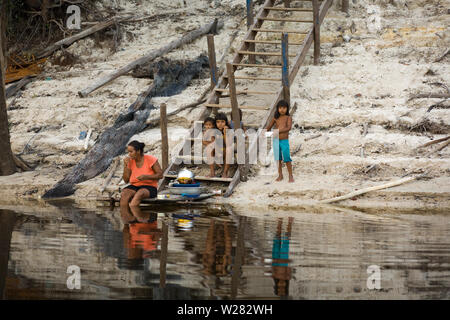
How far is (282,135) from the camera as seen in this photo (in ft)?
37.5

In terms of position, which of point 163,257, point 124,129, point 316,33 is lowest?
point 124,129

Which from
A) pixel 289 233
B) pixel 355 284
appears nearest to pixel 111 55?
pixel 289 233

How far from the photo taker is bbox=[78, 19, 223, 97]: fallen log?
14710 mm

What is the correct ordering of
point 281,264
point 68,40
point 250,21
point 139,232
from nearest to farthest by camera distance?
point 281,264
point 139,232
point 250,21
point 68,40

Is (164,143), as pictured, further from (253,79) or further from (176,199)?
(253,79)

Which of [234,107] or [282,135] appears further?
[282,135]

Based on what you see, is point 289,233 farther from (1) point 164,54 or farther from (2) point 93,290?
(1) point 164,54

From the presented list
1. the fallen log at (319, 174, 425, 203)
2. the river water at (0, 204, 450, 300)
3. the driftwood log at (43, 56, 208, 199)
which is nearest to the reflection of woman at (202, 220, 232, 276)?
the river water at (0, 204, 450, 300)

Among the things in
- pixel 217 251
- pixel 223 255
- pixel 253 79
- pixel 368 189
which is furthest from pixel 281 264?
pixel 253 79

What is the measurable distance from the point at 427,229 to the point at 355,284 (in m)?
2.96

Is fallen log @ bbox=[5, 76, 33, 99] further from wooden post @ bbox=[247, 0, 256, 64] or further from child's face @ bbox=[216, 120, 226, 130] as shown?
child's face @ bbox=[216, 120, 226, 130]

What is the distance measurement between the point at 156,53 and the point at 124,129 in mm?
2805

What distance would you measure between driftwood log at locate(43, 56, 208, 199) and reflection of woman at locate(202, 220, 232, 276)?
Result: 3.91 metres

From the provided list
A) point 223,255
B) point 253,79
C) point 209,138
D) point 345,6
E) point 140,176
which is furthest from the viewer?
point 345,6
